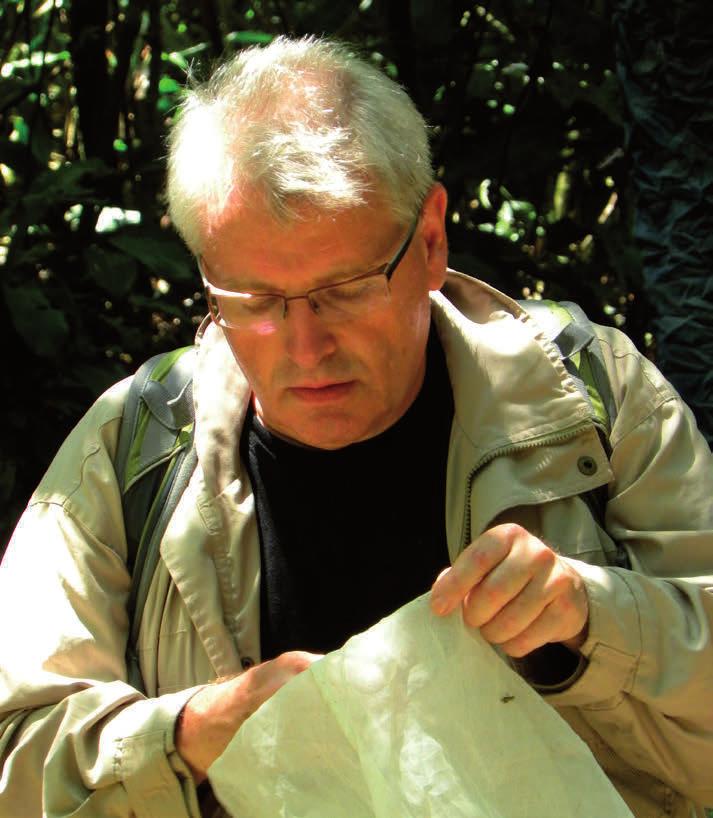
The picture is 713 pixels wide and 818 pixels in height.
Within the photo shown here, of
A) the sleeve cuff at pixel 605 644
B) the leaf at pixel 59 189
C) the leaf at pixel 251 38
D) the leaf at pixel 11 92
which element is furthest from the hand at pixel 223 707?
the leaf at pixel 251 38

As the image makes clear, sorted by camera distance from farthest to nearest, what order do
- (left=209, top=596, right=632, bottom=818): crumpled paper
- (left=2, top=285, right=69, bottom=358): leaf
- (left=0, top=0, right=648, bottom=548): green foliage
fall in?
(left=0, top=0, right=648, bottom=548): green foliage → (left=2, top=285, right=69, bottom=358): leaf → (left=209, top=596, right=632, bottom=818): crumpled paper

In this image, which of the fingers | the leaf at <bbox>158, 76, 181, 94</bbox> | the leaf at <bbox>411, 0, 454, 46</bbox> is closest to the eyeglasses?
the fingers

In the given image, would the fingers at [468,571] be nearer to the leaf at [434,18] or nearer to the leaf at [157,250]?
the leaf at [157,250]

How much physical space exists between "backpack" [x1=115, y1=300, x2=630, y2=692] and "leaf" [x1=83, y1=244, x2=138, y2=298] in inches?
46.5

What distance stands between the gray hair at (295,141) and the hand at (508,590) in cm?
60

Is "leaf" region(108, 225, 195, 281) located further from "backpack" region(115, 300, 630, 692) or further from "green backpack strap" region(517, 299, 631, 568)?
"green backpack strap" region(517, 299, 631, 568)

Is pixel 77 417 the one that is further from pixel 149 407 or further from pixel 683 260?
pixel 683 260

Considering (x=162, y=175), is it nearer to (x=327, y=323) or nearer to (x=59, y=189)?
(x=59, y=189)

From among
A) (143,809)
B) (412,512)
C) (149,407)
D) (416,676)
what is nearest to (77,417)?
(149,407)

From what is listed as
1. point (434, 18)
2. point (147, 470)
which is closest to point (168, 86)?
point (434, 18)

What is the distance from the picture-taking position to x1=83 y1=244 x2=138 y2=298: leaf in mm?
3324

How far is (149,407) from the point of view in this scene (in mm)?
2146

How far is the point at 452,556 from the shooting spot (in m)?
2.04

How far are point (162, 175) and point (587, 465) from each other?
2.14 m
